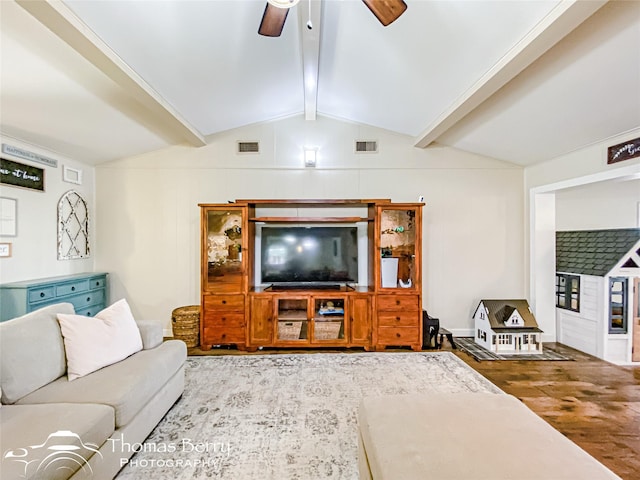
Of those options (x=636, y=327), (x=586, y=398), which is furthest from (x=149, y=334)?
(x=636, y=327)

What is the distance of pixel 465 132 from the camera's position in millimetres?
3873

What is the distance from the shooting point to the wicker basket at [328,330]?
3.84 meters

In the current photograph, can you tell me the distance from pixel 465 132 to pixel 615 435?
3253 mm

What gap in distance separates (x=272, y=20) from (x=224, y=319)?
3162 mm

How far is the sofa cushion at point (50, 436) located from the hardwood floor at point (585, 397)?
218 cm

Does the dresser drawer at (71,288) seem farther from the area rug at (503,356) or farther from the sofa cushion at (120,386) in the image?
the area rug at (503,356)

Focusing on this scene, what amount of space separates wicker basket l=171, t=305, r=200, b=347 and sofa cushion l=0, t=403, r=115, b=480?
223 cm

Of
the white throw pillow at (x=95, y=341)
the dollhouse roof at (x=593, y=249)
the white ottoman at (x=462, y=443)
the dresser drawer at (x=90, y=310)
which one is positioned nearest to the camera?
the white ottoman at (x=462, y=443)

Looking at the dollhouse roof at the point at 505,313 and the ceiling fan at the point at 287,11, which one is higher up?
the ceiling fan at the point at 287,11

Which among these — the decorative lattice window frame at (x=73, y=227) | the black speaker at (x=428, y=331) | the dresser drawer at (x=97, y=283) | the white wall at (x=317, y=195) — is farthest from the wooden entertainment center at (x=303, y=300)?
the decorative lattice window frame at (x=73, y=227)

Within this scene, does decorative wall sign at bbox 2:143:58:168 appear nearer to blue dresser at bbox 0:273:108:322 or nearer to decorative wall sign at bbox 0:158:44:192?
decorative wall sign at bbox 0:158:44:192

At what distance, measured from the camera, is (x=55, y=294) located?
3289mm

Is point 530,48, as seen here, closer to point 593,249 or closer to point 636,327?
point 593,249

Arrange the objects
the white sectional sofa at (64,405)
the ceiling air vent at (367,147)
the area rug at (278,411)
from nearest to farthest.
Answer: the white sectional sofa at (64,405) → the area rug at (278,411) → the ceiling air vent at (367,147)
